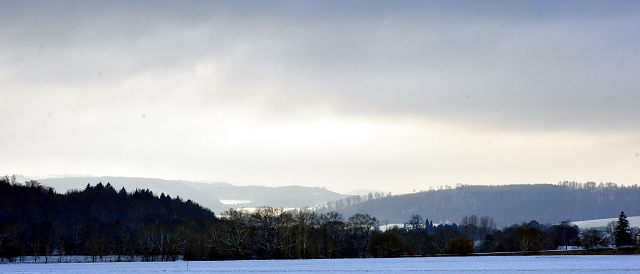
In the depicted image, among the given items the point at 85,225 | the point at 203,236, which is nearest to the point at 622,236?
the point at 203,236

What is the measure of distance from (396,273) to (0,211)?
118597mm

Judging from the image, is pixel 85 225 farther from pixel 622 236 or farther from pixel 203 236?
pixel 622 236

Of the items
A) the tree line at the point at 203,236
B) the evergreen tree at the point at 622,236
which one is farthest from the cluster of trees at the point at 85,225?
the evergreen tree at the point at 622,236

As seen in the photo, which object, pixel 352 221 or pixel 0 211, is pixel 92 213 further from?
pixel 352 221

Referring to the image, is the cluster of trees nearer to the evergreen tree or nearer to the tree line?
the tree line

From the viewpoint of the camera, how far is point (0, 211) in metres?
146

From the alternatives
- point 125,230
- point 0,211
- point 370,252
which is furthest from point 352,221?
point 0,211

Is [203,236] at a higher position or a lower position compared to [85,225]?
lower

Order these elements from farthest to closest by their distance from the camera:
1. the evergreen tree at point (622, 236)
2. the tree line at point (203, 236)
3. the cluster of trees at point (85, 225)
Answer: the evergreen tree at point (622, 236)
the cluster of trees at point (85, 225)
the tree line at point (203, 236)

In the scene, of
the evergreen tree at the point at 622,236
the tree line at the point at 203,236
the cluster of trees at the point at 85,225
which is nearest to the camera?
the tree line at the point at 203,236

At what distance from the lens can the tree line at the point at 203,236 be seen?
108375 millimetres

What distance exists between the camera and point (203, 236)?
4358 inches

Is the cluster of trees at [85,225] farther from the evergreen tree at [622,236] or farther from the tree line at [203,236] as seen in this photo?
the evergreen tree at [622,236]

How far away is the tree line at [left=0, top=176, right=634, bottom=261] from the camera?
356ft
